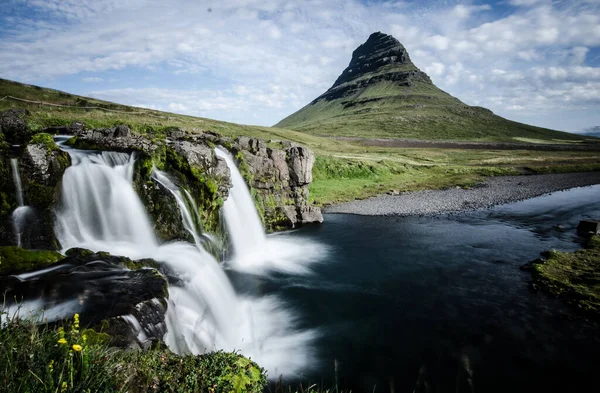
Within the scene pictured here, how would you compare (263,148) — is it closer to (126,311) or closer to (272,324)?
(272,324)

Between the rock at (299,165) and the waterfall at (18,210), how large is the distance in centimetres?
2280

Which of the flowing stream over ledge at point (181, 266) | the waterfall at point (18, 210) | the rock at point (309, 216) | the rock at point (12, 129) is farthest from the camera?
the rock at point (309, 216)

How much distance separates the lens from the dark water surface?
451 inches

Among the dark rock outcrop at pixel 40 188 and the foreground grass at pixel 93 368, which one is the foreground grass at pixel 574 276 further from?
the dark rock outcrop at pixel 40 188

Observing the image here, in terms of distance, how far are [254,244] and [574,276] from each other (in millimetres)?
21360

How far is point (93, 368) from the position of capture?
4.80 metres

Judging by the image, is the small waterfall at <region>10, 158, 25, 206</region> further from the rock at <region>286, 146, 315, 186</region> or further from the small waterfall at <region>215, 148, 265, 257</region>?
the rock at <region>286, 146, 315, 186</region>

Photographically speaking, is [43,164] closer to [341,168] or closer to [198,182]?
[198,182]

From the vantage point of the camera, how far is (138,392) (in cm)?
519

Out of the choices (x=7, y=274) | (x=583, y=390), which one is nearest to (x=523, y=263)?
(x=583, y=390)

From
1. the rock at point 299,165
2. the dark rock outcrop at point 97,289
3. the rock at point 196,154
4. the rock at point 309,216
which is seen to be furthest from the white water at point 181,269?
the rock at point 299,165

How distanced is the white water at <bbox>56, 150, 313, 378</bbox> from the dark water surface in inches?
59.1

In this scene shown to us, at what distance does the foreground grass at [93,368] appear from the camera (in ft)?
13.9

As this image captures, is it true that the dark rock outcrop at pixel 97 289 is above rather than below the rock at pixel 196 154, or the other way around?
below
